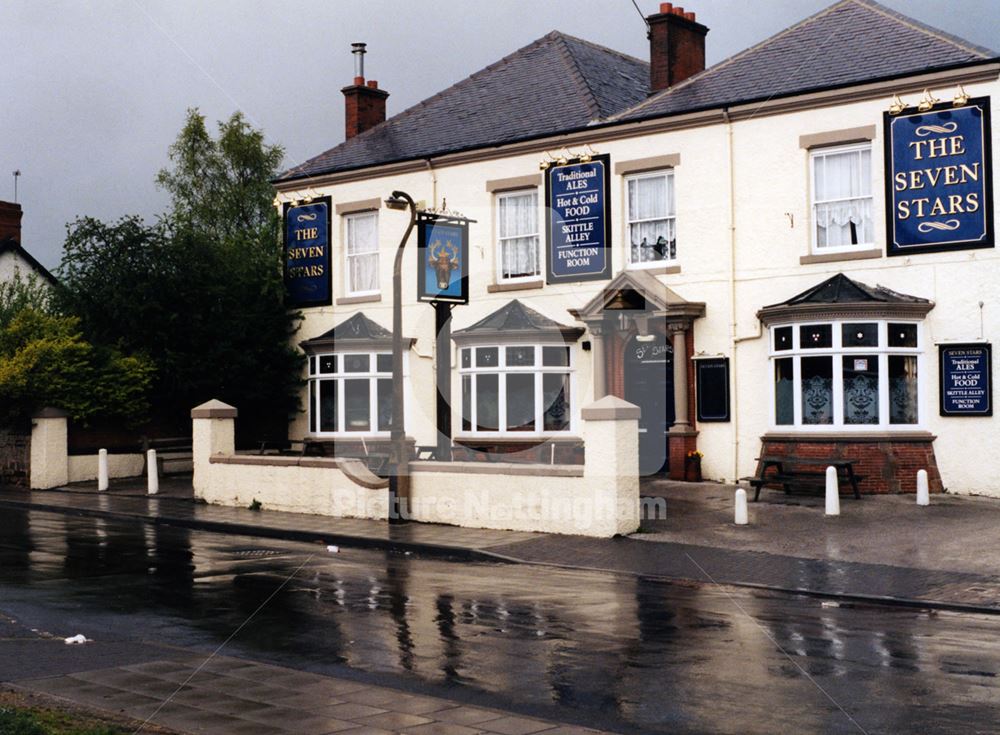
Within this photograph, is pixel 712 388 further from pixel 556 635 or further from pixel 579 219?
pixel 556 635

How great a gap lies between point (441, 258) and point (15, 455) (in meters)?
13.6

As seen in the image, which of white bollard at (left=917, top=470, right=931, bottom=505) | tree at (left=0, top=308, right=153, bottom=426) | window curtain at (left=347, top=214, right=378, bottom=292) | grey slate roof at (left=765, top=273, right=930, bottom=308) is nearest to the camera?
white bollard at (left=917, top=470, right=931, bottom=505)

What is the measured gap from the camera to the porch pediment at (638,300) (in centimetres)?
2342

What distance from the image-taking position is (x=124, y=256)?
92.5 ft

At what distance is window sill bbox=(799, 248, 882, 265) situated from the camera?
21.8m

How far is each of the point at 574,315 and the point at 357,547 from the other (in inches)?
365

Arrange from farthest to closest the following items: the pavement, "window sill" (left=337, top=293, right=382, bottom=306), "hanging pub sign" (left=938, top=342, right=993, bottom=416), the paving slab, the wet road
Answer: "window sill" (left=337, top=293, right=382, bottom=306) < "hanging pub sign" (left=938, top=342, right=993, bottom=416) < the pavement < the wet road < the paving slab

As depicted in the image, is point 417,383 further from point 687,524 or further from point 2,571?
point 2,571

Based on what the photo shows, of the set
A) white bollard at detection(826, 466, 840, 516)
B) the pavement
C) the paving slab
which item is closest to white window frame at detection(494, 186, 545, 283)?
the pavement

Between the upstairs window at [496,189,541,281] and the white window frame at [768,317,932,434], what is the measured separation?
6420 mm

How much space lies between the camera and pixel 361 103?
3256 centimetres

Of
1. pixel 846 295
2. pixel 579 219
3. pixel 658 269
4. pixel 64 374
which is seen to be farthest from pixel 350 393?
pixel 846 295

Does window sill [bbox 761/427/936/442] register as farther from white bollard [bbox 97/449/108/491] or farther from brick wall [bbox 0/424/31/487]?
brick wall [bbox 0/424/31/487]

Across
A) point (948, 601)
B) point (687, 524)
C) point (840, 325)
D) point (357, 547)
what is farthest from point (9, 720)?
point (840, 325)
